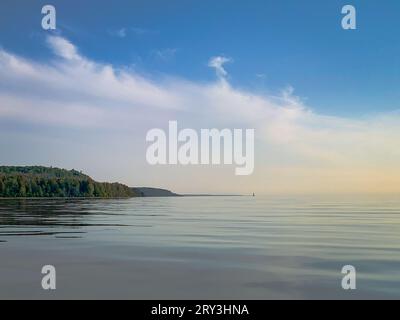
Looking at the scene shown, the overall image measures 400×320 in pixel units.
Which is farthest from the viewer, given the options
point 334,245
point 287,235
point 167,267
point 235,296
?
point 287,235

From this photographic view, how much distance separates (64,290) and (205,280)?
16.5 ft

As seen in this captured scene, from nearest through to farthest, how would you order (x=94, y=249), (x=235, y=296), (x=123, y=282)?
(x=235, y=296)
(x=123, y=282)
(x=94, y=249)

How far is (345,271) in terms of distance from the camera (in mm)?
18672

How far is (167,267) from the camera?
66.4ft

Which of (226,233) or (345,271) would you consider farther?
(226,233)

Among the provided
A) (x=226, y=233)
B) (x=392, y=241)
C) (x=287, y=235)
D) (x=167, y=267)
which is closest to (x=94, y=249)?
(x=167, y=267)
